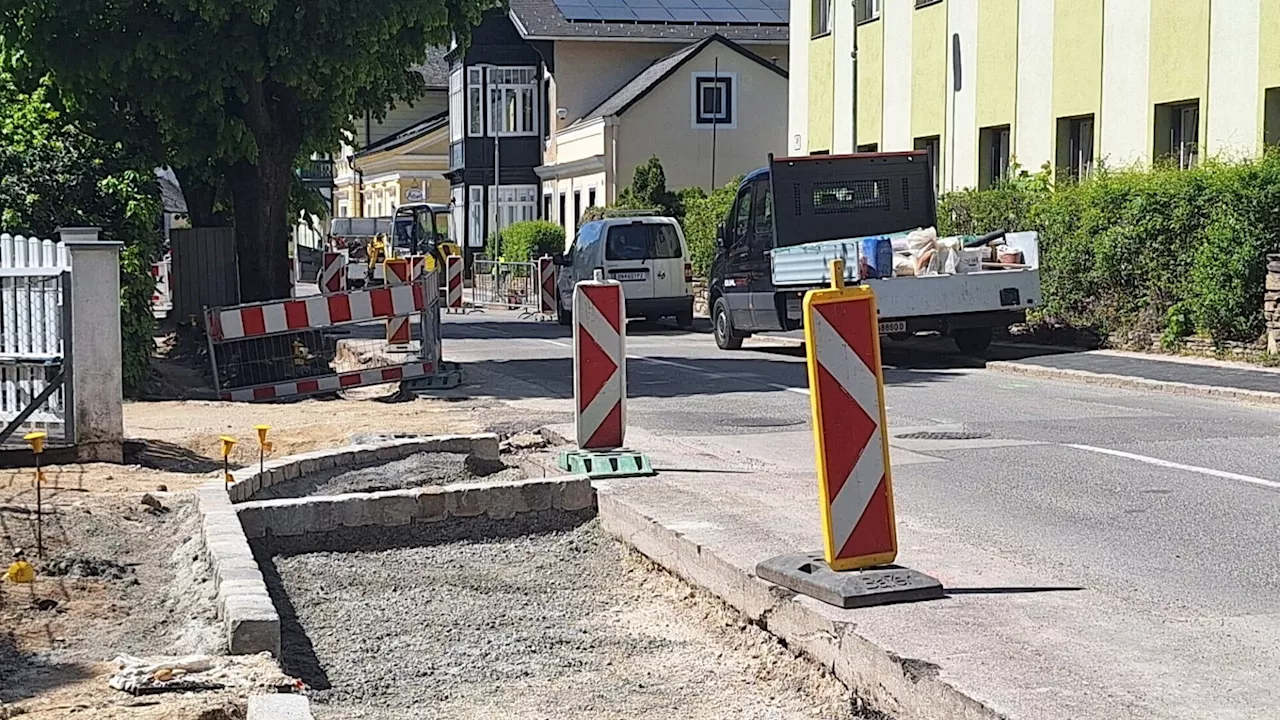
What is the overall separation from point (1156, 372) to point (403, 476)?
9932 millimetres

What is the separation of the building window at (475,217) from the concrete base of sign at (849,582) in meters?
52.3

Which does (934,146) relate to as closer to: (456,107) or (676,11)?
(676,11)

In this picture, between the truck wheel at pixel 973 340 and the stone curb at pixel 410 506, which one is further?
the truck wheel at pixel 973 340

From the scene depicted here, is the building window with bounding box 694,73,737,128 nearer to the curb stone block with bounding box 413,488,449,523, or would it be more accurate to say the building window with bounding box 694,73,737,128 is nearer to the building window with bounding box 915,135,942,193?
the building window with bounding box 915,135,942,193

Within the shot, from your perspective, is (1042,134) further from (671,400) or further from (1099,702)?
(1099,702)

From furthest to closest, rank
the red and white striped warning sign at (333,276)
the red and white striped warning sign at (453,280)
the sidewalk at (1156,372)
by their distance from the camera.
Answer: the red and white striped warning sign at (333,276) < the red and white striped warning sign at (453,280) < the sidewalk at (1156,372)

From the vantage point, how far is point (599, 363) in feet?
32.4

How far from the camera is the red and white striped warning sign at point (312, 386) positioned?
16.4m

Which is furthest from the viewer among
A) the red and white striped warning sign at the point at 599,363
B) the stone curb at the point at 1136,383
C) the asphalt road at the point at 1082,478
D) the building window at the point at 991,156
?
the building window at the point at 991,156

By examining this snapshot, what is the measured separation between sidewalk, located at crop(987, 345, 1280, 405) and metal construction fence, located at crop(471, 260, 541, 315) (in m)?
17.8

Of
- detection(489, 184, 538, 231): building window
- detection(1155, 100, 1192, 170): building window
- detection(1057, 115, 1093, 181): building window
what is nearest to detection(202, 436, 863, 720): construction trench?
detection(1155, 100, 1192, 170): building window

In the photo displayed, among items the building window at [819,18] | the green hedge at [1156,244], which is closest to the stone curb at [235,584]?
the green hedge at [1156,244]

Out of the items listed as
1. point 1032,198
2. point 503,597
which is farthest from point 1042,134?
point 503,597

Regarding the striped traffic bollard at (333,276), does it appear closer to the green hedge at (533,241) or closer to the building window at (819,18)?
the building window at (819,18)
